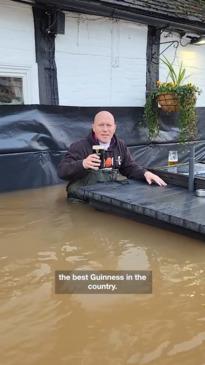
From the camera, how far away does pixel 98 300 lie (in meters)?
3.04

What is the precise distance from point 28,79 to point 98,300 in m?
4.88

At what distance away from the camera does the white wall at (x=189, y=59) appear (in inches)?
360

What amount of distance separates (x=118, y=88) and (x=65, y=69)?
134 centimetres

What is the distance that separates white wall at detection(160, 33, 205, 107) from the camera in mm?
9138

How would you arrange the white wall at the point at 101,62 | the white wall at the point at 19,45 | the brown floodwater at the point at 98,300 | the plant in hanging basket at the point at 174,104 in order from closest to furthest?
the brown floodwater at the point at 98,300 < the white wall at the point at 19,45 < the white wall at the point at 101,62 < the plant in hanging basket at the point at 174,104

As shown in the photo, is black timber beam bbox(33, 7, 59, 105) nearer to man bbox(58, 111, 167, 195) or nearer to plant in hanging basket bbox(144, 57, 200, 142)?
plant in hanging basket bbox(144, 57, 200, 142)

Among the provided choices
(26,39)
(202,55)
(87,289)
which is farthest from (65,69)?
(87,289)

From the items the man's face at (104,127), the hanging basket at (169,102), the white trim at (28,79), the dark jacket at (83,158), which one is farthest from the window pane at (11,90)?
the hanging basket at (169,102)

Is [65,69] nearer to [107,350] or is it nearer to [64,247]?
[64,247]

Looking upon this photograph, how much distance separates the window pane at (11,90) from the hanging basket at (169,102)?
273cm

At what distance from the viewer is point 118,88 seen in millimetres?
8344

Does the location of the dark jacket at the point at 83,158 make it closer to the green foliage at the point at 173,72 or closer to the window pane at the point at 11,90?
the window pane at the point at 11,90

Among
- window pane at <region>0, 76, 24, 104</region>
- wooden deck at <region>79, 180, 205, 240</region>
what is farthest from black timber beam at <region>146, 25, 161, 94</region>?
wooden deck at <region>79, 180, 205, 240</region>

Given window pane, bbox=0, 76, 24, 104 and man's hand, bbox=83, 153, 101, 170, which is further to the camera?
window pane, bbox=0, 76, 24, 104
